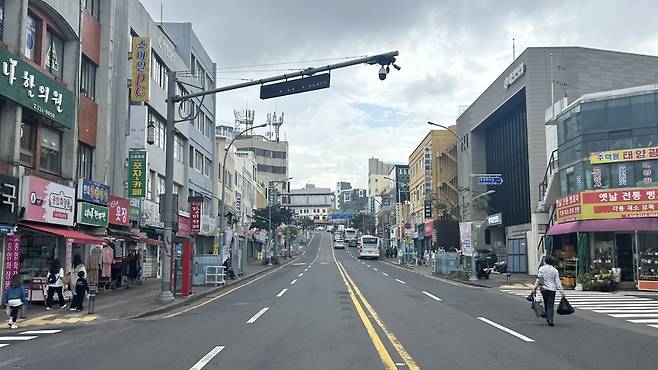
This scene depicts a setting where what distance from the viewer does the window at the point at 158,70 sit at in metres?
35.3

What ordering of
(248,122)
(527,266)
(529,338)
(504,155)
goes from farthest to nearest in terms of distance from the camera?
1. (248,122)
2. (504,155)
3. (527,266)
4. (529,338)

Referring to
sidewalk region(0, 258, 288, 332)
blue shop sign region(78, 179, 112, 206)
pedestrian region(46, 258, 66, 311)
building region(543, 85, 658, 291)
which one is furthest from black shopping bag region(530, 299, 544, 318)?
blue shop sign region(78, 179, 112, 206)

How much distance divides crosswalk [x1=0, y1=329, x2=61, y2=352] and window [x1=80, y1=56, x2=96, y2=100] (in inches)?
549

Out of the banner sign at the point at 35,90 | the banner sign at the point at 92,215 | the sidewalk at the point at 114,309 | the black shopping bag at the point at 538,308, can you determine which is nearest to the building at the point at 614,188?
the black shopping bag at the point at 538,308

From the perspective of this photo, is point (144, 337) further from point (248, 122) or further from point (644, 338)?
point (248, 122)

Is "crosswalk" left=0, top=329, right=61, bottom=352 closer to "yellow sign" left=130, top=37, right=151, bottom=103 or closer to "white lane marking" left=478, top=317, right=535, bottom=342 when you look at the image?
"white lane marking" left=478, top=317, right=535, bottom=342

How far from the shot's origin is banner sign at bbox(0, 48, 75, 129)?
19.0 m

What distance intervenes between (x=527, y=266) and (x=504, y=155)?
14191 millimetres

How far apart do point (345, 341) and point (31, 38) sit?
16.9m

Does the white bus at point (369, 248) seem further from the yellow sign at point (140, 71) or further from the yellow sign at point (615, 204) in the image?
the yellow sign at point (140, 71)

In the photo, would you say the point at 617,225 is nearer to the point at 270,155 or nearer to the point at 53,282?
the point at 53,282

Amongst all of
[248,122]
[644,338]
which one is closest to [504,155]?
[644,338]

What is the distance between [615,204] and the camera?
28.8m

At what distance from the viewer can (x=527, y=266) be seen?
134ft
